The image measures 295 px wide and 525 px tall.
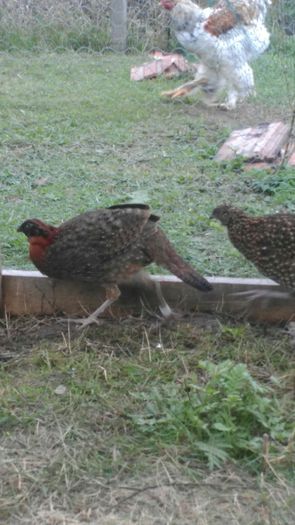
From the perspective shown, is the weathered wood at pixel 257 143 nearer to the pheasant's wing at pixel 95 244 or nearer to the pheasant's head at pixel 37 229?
the pheasant's wing at pixel 95 244

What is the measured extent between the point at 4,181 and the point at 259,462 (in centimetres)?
424

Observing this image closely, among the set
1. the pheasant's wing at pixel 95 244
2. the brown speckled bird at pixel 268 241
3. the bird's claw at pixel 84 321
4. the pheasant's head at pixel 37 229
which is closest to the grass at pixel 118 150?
the brown speckled bird at pixel 268 241

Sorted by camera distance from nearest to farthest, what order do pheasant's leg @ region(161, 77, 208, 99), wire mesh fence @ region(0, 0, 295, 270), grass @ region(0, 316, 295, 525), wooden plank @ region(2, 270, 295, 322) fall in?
1. grass @ region(0, 316, 295, 525)
2. wooden plank @ region(2, 270, 295, 322)
3. wire mesh fence @ region(0, 0, 295, 270)
4. pheasant's leg @ region(161, 77, 208, 99)

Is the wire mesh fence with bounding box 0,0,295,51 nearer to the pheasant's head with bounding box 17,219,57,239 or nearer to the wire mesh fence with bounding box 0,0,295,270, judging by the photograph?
the wire mesh fence with bounding box 0,0,295,270

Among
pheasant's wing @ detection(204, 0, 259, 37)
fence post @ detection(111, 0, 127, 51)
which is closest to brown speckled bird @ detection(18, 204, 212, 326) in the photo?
pheasant's wing @ detection(204, 0, 259, 37)

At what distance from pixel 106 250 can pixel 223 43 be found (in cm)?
635

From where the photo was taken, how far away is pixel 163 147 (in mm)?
8164

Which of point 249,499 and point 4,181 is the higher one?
point 249,499

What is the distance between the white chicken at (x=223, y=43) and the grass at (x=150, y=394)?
3.09 m

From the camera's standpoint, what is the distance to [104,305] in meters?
4.62

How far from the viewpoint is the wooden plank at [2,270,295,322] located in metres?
4.63

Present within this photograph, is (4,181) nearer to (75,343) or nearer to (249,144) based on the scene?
(249,144)

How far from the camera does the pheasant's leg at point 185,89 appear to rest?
10.2 metres

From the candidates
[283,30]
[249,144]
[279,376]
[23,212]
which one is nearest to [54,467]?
[279,376]
